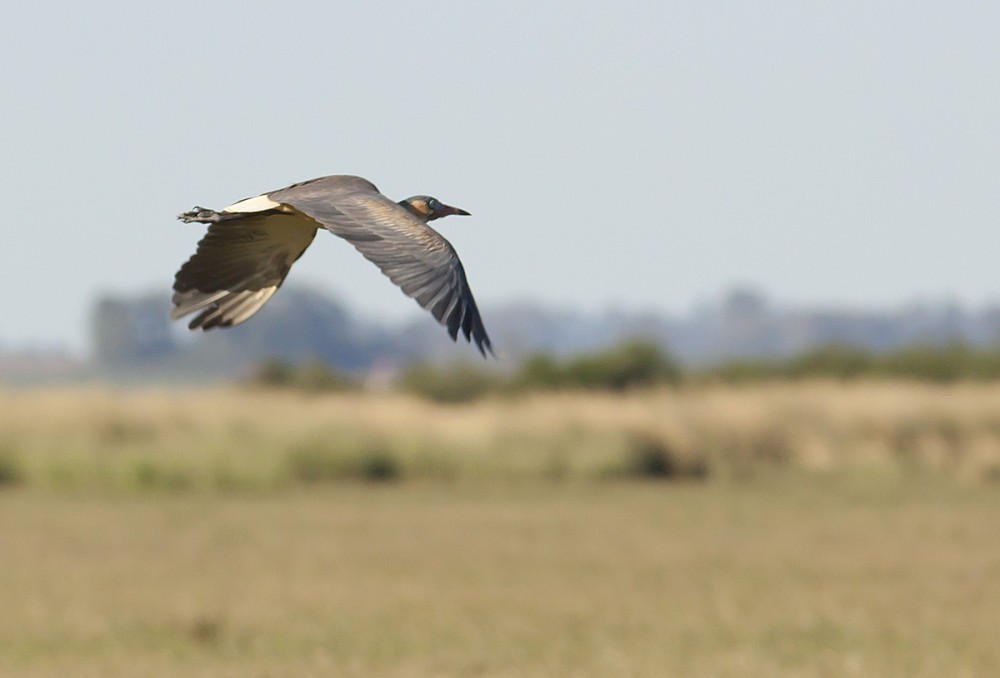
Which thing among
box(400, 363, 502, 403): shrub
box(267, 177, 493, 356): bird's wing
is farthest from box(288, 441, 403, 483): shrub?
box(267, 177, 493, 356): bird's wing

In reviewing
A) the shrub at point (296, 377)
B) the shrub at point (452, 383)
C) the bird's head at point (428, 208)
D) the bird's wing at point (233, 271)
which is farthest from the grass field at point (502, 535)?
the shrub at point (296, 377)

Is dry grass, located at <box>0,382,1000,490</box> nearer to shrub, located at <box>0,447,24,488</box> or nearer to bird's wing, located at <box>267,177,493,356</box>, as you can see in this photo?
shrub, located at <box>0,447,24,488</box>

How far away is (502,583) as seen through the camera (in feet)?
35.3

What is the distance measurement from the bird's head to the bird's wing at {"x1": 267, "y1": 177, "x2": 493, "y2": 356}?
305 mm

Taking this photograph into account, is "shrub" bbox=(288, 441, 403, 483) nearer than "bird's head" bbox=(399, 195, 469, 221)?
No

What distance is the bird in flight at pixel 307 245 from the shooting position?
13.0 ft

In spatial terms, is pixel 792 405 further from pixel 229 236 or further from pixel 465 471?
pixel 229 236

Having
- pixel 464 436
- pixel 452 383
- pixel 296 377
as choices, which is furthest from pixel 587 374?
pixel 464 436

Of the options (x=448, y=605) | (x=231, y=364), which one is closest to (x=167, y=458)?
(x=448, y=605)

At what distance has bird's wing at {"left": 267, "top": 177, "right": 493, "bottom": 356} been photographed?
3.91 metres

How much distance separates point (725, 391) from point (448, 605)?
1444 cm

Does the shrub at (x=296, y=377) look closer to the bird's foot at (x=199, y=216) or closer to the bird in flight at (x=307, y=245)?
the bird in flight at (x=307, y=245)

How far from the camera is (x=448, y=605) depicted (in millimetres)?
9422

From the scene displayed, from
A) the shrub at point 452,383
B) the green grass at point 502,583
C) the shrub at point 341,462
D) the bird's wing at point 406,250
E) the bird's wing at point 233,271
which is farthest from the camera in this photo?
the shrub at point 452,383
